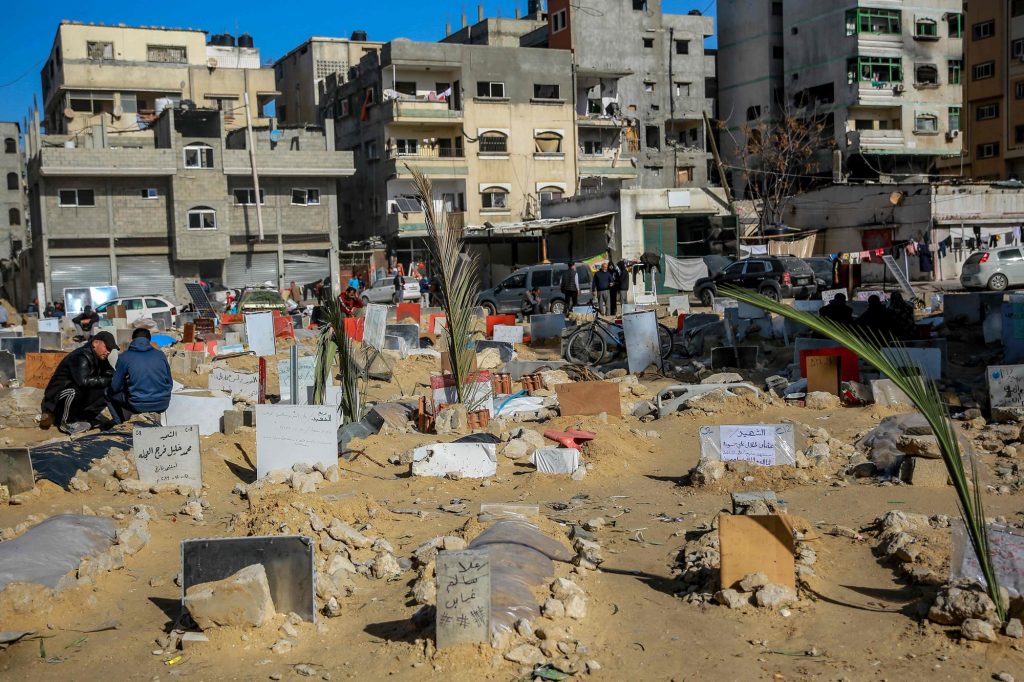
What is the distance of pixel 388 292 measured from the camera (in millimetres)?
40844

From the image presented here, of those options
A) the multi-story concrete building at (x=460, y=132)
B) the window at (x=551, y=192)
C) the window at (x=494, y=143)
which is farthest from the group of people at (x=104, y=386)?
Answer: the window at (x=494, y=143)

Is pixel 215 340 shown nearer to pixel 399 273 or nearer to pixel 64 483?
pixel 64 483

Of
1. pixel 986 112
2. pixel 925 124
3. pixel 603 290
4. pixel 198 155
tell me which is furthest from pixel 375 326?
pixel 986 112

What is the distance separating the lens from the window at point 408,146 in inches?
1977

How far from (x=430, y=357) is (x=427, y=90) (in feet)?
115

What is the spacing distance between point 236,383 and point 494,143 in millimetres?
38687

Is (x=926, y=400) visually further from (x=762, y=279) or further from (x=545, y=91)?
(x=545, y=91)

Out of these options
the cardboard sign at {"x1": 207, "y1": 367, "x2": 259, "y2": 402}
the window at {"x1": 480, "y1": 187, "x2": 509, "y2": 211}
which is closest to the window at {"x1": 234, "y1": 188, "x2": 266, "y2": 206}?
the window at {"x1": 480, "y1": 187, "x2": 509, "y2": 211}

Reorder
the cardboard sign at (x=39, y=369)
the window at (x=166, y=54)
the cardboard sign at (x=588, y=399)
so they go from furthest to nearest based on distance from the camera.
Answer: the window at (x=166, y=54) → the cardboard sign at (x=39, y=369) → the cardboard sign at (x=588, y=399)

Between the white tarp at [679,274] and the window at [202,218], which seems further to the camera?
the window at [202,218]

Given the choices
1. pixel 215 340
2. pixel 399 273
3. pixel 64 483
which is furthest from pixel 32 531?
pixel 399 273

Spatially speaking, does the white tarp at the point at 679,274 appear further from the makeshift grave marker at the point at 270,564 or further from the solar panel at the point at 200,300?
the makeshift grave marker at the point at 270,564

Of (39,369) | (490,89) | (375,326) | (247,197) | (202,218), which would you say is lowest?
(39,369)

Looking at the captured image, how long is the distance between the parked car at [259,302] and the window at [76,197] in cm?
1489
